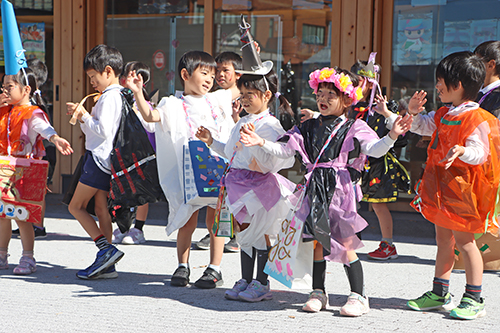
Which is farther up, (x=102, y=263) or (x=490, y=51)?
(x=490, y=51)

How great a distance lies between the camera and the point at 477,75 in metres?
3.57

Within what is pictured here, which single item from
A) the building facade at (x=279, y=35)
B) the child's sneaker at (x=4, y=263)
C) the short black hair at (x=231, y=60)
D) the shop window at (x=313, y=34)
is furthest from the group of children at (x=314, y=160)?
the shop window at (x=313, y=34)

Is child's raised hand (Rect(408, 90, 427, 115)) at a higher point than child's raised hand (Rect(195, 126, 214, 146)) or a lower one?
higher

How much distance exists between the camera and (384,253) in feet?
17.4

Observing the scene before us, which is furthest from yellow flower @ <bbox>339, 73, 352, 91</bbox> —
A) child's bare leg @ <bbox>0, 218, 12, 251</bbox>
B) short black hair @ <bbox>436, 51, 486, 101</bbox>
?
child's bare leg @ <bbox>0, 218, 12, 251</bbox>

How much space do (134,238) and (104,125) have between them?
198cm

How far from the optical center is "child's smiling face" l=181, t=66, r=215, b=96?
14.1 feet

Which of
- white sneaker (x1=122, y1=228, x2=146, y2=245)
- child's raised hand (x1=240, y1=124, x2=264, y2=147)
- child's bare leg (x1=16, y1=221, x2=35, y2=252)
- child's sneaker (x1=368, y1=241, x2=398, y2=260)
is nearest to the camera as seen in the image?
child's raised hand (x1=240, y1=124, x2=264, y2=147)

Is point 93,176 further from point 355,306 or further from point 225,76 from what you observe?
point 355,306

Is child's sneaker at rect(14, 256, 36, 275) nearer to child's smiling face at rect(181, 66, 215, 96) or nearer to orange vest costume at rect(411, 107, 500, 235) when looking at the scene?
child's smiling face at rect(181, 66, 215, 96)

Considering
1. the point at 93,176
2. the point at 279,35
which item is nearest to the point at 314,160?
the point at 93,176

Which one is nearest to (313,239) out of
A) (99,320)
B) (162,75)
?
(99,320)

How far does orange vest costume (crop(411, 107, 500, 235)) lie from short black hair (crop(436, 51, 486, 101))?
6.1 inches

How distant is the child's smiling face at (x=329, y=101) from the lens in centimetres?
362
